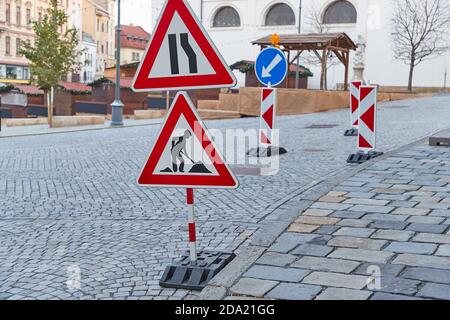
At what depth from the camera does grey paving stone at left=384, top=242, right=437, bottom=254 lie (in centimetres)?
482

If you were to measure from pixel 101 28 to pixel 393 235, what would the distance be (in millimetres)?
87463

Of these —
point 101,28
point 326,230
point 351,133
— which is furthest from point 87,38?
point 326,230

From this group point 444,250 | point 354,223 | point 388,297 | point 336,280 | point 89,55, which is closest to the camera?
point 388,297

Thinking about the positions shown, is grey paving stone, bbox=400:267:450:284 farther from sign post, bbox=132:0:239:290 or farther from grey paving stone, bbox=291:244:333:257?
sign post, bbox=132:0:239:290

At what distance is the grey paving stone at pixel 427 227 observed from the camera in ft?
17.9

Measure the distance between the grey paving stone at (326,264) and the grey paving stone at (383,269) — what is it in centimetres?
6

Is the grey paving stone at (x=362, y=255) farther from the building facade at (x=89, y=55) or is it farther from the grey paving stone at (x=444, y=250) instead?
the building facade at (x=89, y=55)

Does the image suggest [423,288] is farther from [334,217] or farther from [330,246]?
[334,217]

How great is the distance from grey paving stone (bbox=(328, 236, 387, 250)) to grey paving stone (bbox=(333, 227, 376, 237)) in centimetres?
14

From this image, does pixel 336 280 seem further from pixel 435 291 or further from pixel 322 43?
pixel 322 43

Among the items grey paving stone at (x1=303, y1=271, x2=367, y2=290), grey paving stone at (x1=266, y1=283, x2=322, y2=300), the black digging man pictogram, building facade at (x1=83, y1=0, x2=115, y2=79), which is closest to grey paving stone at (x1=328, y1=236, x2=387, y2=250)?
grey paving stone at (x1=303, y1=271, x2=367, y2=290)

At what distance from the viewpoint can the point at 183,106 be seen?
4215 millimetres

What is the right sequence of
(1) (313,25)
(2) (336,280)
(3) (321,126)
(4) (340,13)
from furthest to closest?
(4) (340,13)
(1) (313,25)
(3) (321,126)
(2) (336,280)

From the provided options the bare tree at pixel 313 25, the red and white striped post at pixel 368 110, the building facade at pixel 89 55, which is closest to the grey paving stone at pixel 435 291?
the red and white striped post at pixel 368 110
